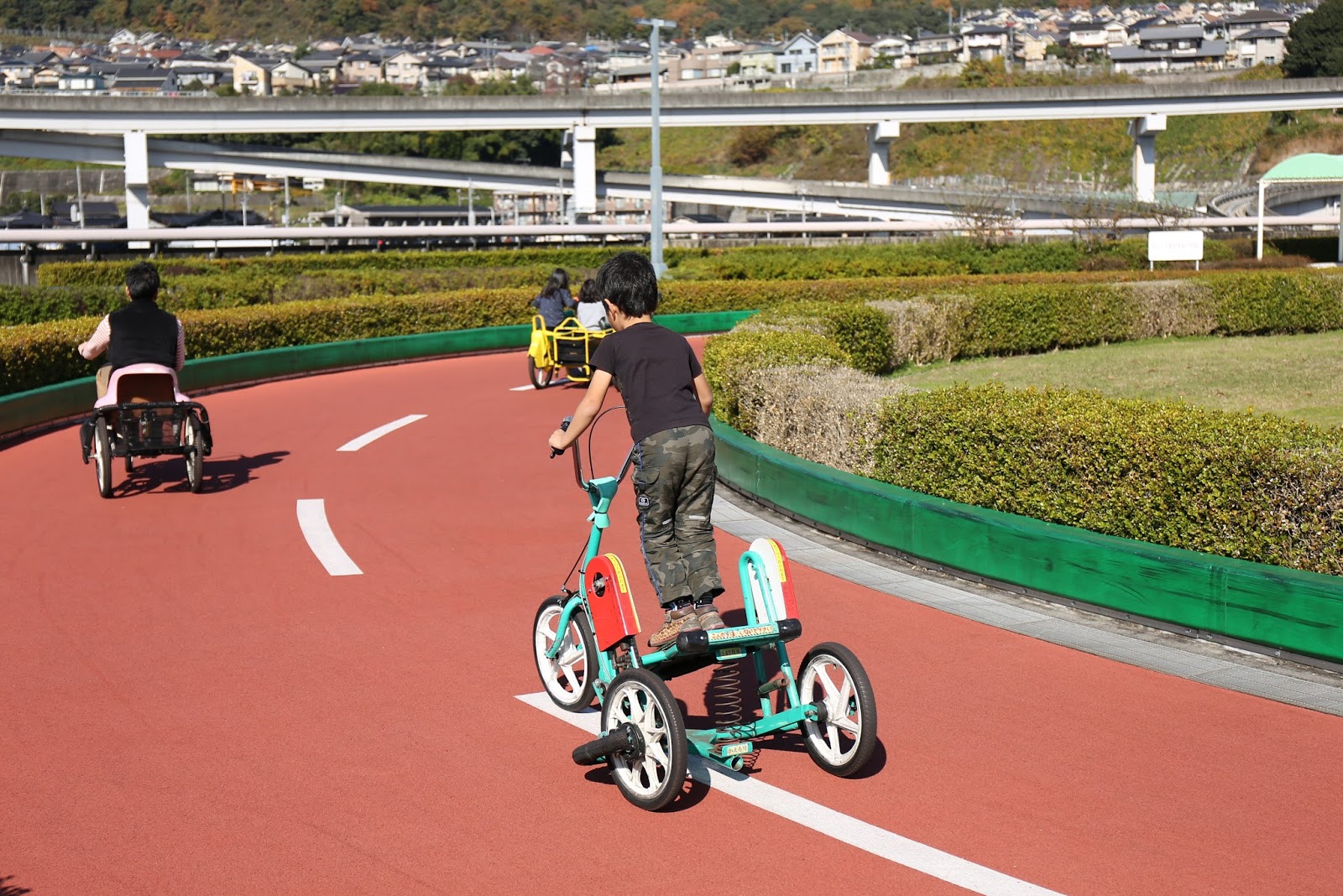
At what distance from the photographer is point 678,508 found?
224 inches

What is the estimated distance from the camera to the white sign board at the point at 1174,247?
1201 inches

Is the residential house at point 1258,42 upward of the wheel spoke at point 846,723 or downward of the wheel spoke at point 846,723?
upward

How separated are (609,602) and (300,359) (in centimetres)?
1592

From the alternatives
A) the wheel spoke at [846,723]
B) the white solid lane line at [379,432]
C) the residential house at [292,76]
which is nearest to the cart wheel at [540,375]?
the white solid lane line at [379,432]

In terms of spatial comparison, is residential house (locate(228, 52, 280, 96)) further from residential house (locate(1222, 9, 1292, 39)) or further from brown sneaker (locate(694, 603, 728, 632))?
brown sneaker (locate(694, 603, 728, 632))

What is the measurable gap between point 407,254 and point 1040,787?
Answer: 112 ft

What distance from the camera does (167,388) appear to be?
11461 mm

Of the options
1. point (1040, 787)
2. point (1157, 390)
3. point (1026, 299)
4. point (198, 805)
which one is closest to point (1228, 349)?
point (1026, 299)

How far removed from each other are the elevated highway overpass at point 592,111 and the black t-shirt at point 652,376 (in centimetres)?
5779

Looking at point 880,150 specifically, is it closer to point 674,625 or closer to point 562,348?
point 562,348

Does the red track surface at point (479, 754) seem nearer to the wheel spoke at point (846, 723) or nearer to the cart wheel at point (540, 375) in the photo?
the wheel spoke at point (846, 723)

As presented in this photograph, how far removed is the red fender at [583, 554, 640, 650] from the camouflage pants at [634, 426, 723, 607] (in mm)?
176

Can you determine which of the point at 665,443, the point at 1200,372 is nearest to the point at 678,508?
the point at 665,443

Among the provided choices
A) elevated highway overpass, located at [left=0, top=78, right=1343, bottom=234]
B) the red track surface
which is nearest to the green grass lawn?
the red track surface
